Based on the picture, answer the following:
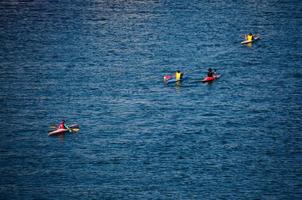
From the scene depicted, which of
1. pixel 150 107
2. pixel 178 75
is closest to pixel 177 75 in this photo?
pixel 178 75

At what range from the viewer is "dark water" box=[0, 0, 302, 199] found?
3172 inches

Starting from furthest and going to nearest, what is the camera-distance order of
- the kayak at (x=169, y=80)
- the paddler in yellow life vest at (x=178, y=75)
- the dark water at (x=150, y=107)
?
the paddler in yellow life vest at (x=178, y=75) → the kayak at (x=169, y=80) → the dark water at (x=150, y=107)

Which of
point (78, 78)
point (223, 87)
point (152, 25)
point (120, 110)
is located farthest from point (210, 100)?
point (152, 25)

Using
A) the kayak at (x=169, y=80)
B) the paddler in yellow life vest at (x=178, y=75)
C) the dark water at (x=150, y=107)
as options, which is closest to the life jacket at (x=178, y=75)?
the paddler in yellow life vest at (x=178, y=75)

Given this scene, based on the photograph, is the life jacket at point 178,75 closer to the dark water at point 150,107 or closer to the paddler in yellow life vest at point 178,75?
the paddler in yellow life vest at point 178,75

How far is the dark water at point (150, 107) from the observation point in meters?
80.6

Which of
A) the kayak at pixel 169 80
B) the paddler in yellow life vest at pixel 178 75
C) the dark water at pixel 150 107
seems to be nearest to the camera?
the dark water at pixel 150 107

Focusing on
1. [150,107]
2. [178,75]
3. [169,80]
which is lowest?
[150,107]

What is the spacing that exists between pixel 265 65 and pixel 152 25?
121 feet

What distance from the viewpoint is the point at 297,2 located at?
16862 centimetres

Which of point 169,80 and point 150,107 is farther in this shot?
point 169,80

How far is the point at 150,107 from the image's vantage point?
330 feet

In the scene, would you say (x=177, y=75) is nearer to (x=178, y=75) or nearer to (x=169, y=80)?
(x=178, y=75)

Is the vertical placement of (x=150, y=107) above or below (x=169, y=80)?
below
